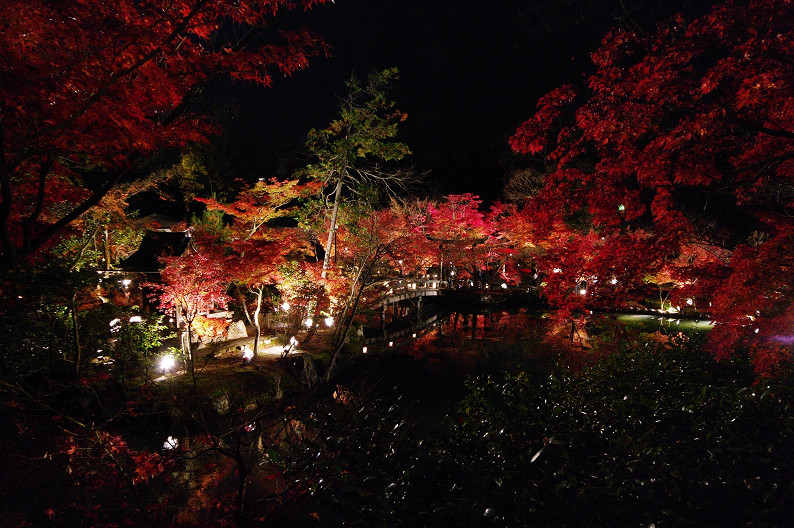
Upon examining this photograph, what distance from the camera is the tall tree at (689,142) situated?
4629 millimetres

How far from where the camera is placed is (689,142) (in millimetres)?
5738

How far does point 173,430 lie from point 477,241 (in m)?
22.2

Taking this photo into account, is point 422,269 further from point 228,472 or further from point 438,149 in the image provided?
point 228,472

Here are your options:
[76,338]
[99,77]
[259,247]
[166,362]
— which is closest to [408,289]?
[259,247]

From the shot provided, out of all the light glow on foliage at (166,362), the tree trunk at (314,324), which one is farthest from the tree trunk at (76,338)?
the tree trunk at (314,324)

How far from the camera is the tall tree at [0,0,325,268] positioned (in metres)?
3.31

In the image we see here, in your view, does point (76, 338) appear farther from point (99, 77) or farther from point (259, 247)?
point (99, 77)

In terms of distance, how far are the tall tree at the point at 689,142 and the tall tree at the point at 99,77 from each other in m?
4.57

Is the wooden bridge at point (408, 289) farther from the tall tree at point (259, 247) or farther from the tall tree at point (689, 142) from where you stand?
the tall tree at point (689, 142)

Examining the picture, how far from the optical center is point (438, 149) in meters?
37.8

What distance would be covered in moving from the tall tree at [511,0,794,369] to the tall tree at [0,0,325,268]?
15.0 feet

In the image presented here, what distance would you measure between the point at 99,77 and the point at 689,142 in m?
7.68

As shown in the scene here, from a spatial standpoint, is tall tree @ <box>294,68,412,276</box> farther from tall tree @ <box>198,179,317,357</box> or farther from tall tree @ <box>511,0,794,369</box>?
tall tree @ <box>511,0,794,369</box>

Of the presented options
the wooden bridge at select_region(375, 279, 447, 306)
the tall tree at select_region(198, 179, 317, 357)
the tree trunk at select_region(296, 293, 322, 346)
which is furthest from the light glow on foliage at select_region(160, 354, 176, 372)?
the wooden bridge at select_region(375, 279, 447, 306)
